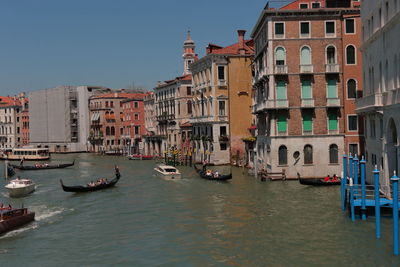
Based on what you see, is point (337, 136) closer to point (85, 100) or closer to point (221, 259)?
point (221, 259)

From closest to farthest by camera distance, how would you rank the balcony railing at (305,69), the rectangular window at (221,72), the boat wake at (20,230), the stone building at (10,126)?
1. the boat wake at (20,230)
2. the balcony railing at (305,69)
3. the rectangular window at (221,72)
4. the stone building at (10,126)

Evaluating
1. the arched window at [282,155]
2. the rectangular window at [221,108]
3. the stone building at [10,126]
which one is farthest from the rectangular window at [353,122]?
the stone building at [10,126]

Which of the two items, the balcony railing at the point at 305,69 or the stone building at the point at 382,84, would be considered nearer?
the stone building at the point at 382,84

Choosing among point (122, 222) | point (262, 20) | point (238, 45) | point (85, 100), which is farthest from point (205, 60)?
point (85, 100)

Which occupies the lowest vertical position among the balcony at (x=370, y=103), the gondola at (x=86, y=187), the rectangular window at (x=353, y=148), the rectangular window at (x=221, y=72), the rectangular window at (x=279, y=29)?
the gondola at (x=86, y=187)

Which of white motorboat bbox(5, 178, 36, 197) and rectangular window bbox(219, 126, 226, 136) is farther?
rectangular window bbox(219, 126, 226, 136)

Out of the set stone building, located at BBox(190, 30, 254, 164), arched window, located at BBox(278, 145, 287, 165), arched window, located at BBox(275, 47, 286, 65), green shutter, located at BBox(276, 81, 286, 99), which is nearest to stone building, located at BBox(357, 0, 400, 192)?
arched window, located at BBox(275, 47, 286, 65)

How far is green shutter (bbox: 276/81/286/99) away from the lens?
90.4 ft

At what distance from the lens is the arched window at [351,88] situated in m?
27.4

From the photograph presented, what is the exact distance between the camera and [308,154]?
27656mm

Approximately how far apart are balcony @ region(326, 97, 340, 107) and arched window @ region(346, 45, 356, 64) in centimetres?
204

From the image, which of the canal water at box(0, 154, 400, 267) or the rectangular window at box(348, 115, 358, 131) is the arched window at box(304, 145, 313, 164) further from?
the rectangular window at box(348, 115, 358, 131)

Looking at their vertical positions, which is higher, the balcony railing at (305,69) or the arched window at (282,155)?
the balcony railing at (305,69)

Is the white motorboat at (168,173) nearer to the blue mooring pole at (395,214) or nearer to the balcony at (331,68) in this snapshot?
the balcony at (331,68)
